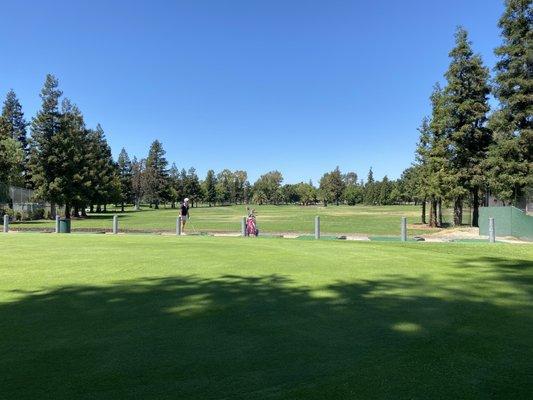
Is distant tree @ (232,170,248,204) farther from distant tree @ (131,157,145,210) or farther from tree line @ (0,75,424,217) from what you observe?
distant tree @ (131,157,145,210)

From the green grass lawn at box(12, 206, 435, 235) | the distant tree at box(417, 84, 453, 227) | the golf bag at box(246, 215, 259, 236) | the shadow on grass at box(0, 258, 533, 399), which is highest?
the distant tree at box(417, 84, 453, 227)

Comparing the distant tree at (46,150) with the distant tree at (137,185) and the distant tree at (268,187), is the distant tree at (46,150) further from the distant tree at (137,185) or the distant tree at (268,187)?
the distant tree at (268,187)

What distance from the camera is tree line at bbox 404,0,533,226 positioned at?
30.5 metres

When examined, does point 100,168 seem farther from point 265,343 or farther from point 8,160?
point 265,343

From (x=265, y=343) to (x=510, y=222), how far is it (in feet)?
80.4

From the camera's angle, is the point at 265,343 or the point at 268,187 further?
the point at 268,187

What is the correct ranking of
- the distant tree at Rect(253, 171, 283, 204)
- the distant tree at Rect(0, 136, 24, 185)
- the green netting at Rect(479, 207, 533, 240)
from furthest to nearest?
the distant tree at Rect(253, 171, 283, 204) → the distant tree at Rect(0, 136, 24, 185) → the green netting at Rect(479, 207, 533, 240)

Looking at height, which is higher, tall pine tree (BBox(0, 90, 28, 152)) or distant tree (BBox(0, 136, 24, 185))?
tall pine tree (BBox(0, 90, 28, 152))

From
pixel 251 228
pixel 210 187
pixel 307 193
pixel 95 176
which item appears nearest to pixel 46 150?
pixel 95 176

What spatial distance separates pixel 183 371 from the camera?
4.16 meters

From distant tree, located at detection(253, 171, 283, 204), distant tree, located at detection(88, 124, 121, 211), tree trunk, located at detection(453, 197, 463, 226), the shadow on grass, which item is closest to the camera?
the shadow on grass

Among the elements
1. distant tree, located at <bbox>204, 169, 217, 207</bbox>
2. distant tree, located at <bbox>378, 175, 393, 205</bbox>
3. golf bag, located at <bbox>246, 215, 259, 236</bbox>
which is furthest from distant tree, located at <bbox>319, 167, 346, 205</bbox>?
golf bag, located at <bbox>246, 215, 259, 236</bbox>

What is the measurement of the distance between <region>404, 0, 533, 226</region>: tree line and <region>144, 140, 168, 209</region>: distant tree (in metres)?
94.5

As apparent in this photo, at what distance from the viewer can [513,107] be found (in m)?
31.0
